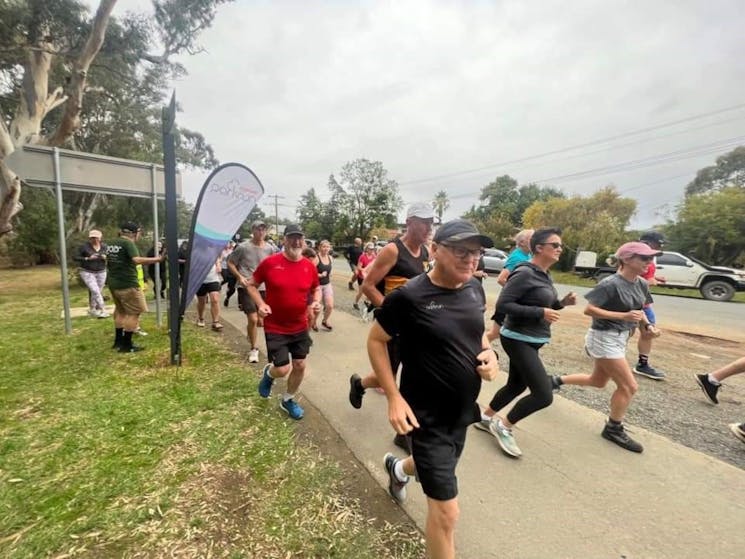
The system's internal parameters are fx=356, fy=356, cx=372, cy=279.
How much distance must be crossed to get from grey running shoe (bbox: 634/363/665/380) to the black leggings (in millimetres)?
2901

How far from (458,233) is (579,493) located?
207 centimetres

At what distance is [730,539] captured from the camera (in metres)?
2.05

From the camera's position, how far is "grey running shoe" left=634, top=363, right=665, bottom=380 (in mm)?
4592

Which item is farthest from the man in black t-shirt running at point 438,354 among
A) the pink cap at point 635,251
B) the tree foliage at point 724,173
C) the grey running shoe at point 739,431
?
the tree foliage at point 724,173

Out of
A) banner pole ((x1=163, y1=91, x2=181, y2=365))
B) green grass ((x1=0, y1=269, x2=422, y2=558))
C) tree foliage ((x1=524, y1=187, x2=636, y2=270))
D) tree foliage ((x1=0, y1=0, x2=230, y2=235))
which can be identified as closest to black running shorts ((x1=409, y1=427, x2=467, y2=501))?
green grass ((x1=0, y1=269, x2=422, y2=558))

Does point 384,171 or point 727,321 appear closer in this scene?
point 727,321

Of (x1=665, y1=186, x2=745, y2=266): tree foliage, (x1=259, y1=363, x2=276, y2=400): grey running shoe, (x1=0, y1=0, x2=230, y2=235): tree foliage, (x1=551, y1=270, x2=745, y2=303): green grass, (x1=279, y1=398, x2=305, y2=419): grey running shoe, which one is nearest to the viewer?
(x1=279, y1=398, x2=305, y2=419): grey running shoe

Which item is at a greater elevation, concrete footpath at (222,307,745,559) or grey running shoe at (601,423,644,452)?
grey running shoe at (601,423,644,452)

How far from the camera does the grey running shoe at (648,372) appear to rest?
15.1 ft

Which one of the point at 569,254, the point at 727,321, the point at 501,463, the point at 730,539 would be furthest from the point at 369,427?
the point at 569,254

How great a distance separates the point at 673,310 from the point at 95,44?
19000 millimetres

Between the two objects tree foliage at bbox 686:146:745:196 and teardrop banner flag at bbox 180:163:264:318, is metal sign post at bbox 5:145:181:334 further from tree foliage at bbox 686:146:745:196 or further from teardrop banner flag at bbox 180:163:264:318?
tree foliage at bbox 686:146:745:196

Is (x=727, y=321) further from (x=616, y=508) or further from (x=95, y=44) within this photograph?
(x=95, y=44)

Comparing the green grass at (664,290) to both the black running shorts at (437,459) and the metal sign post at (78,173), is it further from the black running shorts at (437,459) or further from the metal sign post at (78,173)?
the metal sign post at (78,173)
